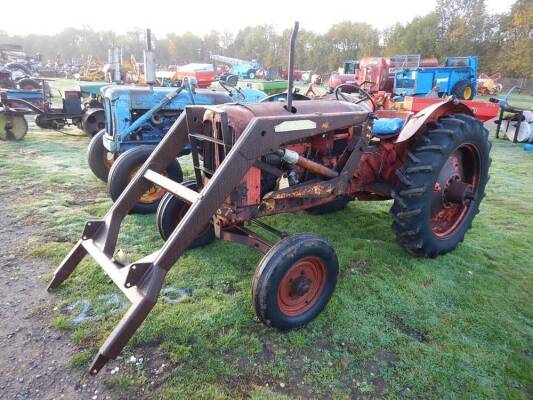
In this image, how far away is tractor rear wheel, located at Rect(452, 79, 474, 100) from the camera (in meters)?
14.7

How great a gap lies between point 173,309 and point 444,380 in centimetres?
181

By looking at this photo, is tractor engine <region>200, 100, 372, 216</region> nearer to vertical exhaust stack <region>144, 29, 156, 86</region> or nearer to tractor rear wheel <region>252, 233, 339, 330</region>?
tractor rear wheel <region>252, 233, 339, 330</region>

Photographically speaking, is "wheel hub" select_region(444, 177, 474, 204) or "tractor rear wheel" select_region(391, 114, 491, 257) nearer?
"tractor rear wheel" select_region(391, 114, 491, 257)

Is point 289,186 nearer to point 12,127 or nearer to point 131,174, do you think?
point 131,174

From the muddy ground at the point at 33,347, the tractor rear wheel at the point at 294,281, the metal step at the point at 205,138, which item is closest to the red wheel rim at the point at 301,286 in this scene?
the tractor rear wheel at the point at 294,281

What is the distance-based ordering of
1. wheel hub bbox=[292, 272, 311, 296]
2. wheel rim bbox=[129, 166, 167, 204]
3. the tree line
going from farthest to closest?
the tree line → wheel rim bbox=[129, 166, 167, 204] → wheel hub bbox=[292, 272, 311, 296]

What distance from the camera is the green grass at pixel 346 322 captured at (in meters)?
2.14

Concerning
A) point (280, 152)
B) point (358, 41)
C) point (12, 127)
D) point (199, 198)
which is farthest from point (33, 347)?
point (358, 41)

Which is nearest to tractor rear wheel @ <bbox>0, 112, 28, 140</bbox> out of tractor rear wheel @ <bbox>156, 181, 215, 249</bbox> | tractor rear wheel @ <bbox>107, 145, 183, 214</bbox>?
tractor rear wheel @ <bbox>107, 145, 183, 214</bbox>

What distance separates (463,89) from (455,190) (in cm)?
1372

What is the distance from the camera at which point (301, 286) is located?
251cm

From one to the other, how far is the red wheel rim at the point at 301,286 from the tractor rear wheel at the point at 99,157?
3.96 meters

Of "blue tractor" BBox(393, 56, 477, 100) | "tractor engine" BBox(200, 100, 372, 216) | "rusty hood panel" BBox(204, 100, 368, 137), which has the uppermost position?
"blue tractor" BBox(393, 56, 477, 100)

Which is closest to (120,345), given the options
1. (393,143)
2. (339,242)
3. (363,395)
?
(363,395)
